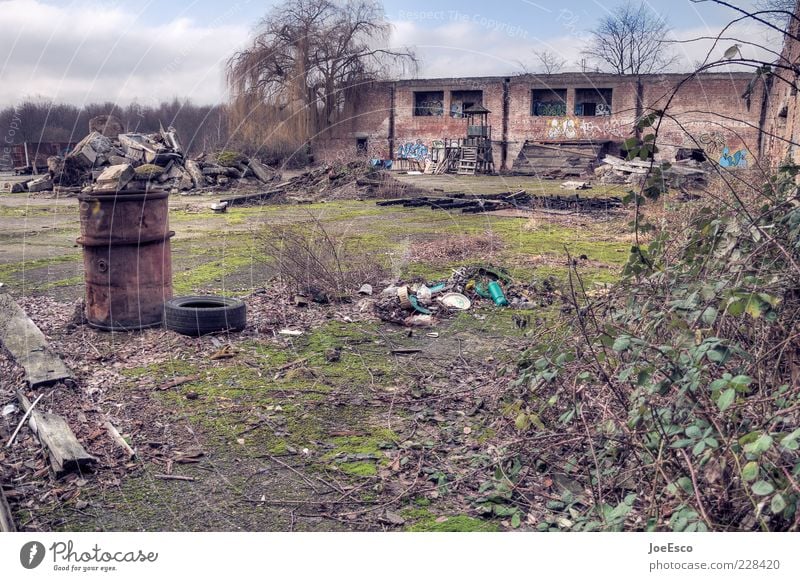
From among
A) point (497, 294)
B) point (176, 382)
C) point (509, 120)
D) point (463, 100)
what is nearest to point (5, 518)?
point (176, 382)

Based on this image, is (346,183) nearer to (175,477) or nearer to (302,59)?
(302,59)

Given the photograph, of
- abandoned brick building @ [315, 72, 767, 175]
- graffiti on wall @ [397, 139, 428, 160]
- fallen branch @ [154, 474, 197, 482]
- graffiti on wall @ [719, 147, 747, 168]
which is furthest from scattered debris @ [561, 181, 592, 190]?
fallen branch @ [154, 474, 197, 482]

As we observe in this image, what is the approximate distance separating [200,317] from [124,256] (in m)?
0.91

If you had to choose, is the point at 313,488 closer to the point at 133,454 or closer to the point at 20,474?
the point at 133,454

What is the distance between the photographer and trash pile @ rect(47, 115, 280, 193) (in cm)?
2495

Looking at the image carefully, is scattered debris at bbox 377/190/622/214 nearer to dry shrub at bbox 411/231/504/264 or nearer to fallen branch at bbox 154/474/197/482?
dry shrub at bbox 411/231/504/264

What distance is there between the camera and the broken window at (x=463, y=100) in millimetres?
39250

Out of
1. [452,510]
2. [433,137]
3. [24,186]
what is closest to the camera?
[452,510]

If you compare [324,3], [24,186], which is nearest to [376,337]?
[324,3]

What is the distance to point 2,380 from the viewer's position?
506cm

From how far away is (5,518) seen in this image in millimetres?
3035

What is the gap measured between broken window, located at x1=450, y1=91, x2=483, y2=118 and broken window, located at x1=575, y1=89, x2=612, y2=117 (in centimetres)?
524
